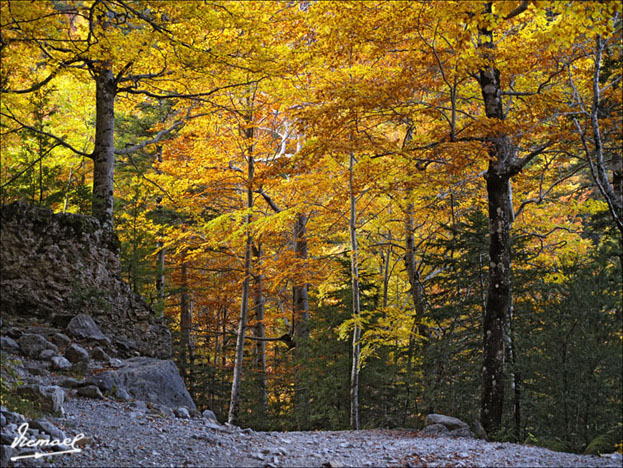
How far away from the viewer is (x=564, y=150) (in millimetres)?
7480

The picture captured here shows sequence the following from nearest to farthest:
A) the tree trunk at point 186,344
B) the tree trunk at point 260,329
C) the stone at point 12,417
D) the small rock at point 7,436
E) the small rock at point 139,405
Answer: the small rock at point 7,436 < the stone at point 12,417 < the small rock at point 139,405 < the tree trunk at point 186,344 < the tree trunk at point 260,329

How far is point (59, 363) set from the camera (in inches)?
230

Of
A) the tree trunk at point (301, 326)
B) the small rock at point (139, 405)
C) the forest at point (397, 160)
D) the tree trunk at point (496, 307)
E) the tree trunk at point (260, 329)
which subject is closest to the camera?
the small rock at point (139, 405)

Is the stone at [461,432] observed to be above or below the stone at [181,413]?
below

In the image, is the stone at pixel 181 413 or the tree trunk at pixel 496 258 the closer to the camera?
the stone at pixel 181 413

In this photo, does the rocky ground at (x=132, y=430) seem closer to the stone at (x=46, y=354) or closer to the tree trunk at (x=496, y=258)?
the stone at (x=46, y=354)

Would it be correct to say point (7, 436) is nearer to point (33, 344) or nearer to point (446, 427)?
point (33, 344)

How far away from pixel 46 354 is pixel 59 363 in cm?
24

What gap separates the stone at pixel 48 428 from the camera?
3.83 meters

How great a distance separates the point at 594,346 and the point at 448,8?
15.7ft

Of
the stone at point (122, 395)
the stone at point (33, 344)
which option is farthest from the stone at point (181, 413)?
the stone at point (33, 344)

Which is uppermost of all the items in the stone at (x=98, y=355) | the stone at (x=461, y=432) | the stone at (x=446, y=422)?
the stone at (x=98, y=355)

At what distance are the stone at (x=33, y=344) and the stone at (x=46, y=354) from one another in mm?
72

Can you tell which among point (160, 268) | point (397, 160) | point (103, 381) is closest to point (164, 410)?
point (103, 381)
